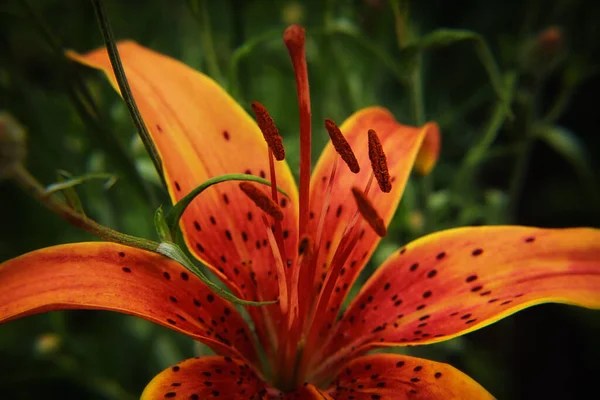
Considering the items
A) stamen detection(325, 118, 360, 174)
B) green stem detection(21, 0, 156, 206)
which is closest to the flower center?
stamen detection(325, 118, 360, 174)

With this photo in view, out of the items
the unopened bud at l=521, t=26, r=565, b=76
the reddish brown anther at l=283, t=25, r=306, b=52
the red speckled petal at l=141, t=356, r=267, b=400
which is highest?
the unopened bud at l=521, t=26, r=565, b=76

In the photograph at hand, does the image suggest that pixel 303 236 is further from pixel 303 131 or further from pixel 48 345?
pixel 48 345

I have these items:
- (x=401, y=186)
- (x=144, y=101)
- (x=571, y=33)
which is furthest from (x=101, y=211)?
(x=571, y=33)

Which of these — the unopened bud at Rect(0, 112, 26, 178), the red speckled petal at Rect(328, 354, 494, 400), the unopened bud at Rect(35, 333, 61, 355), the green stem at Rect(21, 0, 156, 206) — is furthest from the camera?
the unopened bud at Rect(35, 333, 61, 355)

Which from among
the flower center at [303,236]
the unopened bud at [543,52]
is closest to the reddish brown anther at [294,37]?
the flower center at [303,236]

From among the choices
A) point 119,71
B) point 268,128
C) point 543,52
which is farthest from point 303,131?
point 543,52

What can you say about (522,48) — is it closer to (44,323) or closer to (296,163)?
(296,163)

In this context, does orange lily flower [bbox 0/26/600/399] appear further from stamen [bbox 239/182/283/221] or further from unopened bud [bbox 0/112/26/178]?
unopened bud [bbox 0/112/26/178]
